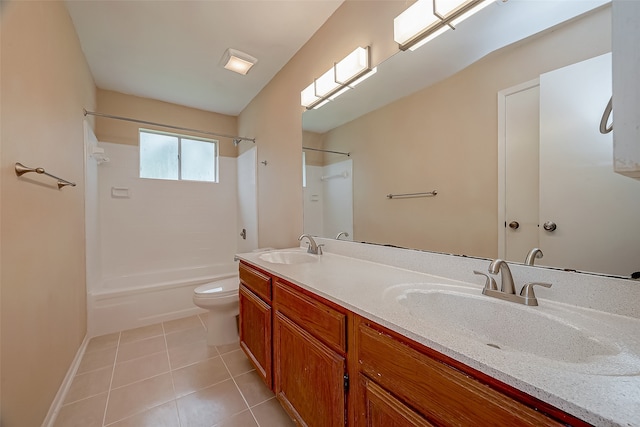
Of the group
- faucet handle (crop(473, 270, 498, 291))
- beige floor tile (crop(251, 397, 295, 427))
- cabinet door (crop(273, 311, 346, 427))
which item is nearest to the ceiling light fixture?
cabinet door (crop(273, 311, 346, 427))

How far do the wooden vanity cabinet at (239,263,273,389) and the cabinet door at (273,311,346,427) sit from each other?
0.08m

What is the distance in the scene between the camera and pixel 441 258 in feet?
3.79

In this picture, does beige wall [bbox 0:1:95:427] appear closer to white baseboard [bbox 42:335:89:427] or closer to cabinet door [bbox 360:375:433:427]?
white baseboard [bbox 42:335:89:427]

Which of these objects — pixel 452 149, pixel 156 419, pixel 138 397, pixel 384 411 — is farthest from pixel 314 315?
pixel 138 397

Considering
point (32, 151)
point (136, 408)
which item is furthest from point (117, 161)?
point (136, 408)

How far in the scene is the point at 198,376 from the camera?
1743 mm

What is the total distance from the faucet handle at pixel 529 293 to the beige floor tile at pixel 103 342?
2.95 meters

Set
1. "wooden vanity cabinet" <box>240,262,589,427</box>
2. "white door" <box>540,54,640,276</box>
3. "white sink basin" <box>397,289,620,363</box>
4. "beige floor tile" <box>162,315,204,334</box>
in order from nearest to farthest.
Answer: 1. "wooden vanity cabinet" <box>240,262,589,427</box>
2. "white sink basin" <box>397,289,620,363</box>
3. "white door" <box>540,54,640,276</box>
4. "beige floor tile" <box>162,315,204,334</box>

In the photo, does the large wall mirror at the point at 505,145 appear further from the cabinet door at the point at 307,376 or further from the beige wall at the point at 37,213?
the beige wall at the point at 37,213

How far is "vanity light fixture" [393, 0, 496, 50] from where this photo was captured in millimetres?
1077

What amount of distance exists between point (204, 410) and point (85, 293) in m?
1.62

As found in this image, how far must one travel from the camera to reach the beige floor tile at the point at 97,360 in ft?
6.06

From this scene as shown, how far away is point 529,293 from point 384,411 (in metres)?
0.61

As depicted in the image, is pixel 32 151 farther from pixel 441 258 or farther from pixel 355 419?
pixel 441 258
